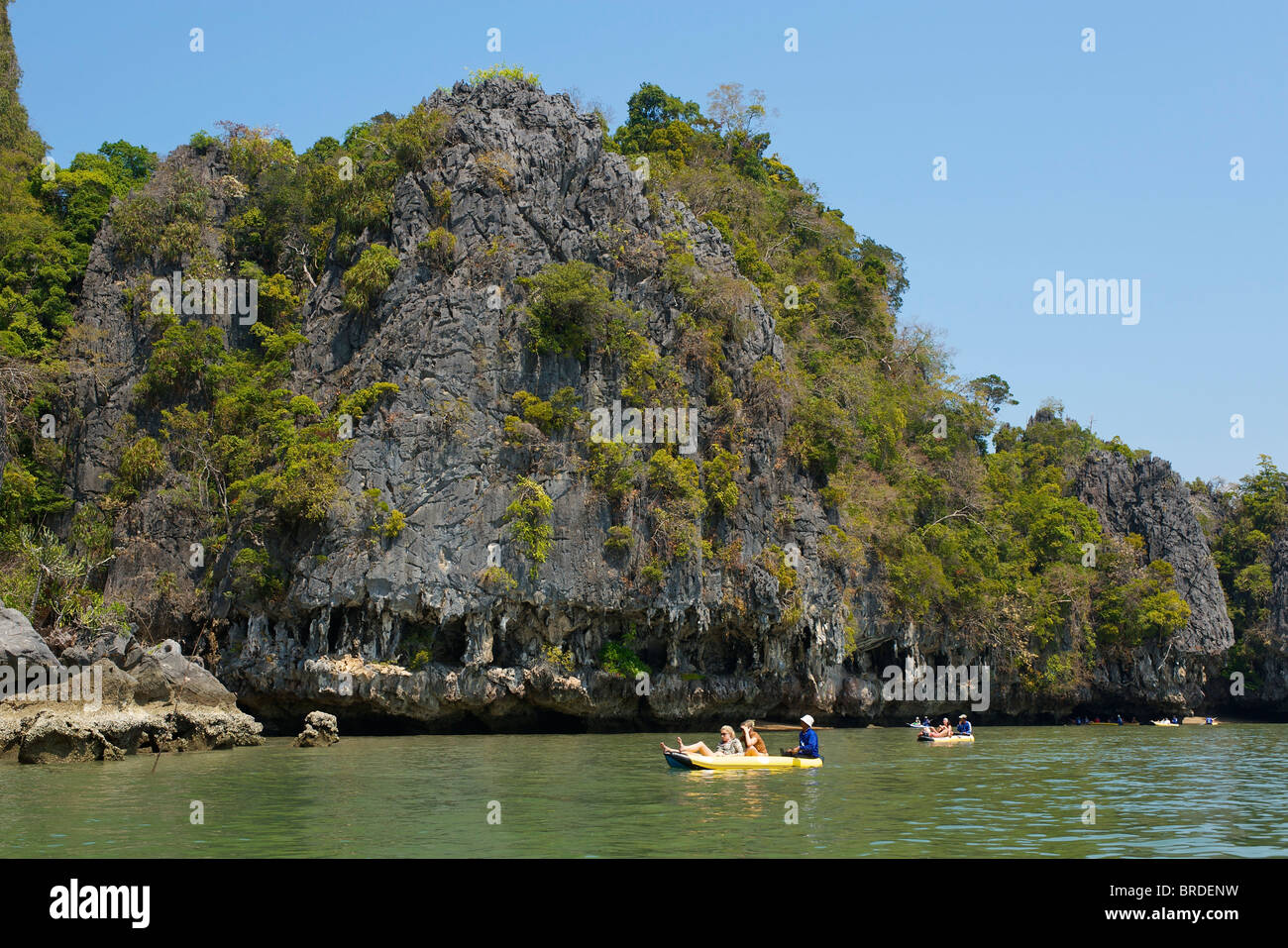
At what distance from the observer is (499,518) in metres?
32.8

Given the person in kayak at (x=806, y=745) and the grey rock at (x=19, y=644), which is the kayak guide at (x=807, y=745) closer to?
the person in kayak at (x=806, y=745)

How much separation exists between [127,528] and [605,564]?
54.0ft

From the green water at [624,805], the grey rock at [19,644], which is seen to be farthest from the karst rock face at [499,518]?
the grey rock at [19,644]

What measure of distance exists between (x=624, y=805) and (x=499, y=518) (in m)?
17.3

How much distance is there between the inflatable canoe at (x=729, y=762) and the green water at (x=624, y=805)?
25 cm

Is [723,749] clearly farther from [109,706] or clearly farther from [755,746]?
[109,706]

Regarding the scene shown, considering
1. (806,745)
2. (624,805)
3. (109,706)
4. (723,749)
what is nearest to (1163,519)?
(806,745)

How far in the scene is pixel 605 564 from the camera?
33281mm

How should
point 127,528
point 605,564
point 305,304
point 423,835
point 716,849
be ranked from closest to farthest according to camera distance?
1. point 716,849
2. point 423,835
3. point 605,564
4. point 127,528
5. point 305,304

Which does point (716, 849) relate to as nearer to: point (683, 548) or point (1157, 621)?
point (683, 548)

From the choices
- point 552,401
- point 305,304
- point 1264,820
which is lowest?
point 1264,820

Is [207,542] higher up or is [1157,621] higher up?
[207,542]

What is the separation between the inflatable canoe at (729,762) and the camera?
2145cm
